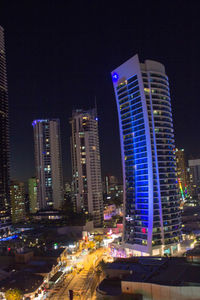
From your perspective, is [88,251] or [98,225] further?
[98,225]

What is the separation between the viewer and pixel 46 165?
128 m

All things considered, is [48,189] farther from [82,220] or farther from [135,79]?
[135,79]

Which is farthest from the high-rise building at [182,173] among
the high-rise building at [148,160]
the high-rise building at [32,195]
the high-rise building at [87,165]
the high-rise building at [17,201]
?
the high-rise building at [148,160]

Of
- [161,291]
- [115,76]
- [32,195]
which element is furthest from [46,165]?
[161,291]

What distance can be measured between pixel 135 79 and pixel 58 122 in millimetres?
77270

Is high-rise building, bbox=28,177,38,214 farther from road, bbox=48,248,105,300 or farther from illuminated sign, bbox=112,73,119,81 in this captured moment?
road, bbox=48,248,105,300

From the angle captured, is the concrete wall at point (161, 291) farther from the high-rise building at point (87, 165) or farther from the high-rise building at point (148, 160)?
the high-rise building at point (87, 165)

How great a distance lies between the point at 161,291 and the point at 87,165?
2954 inches

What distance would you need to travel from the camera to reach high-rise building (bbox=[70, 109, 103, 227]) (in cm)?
10281

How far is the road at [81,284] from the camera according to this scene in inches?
1650

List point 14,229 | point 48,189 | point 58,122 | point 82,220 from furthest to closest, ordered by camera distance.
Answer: point 58,122 < point 48,189 < point 14,229 < point 82,220

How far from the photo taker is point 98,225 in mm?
100938

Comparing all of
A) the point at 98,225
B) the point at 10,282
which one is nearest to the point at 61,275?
the point at 10,282

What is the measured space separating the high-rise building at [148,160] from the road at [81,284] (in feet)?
41.0
